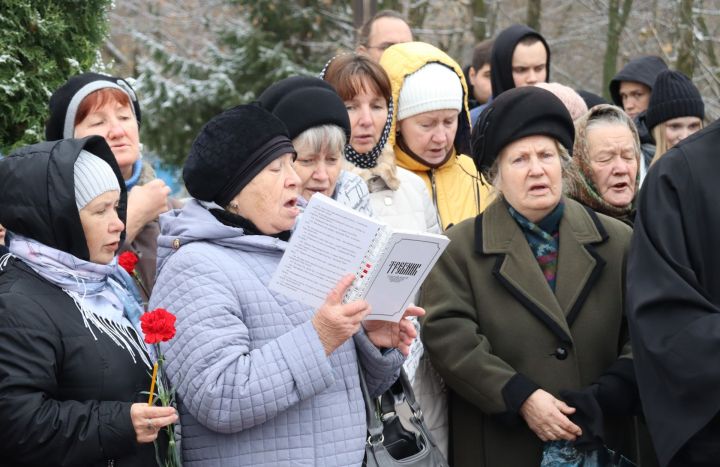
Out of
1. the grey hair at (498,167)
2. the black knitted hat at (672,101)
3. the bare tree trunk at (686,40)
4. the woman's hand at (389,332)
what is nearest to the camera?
the woman's hand at (389,332)

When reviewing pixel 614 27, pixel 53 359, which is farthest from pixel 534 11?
pixel 53 359

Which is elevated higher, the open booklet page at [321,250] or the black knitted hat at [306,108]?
the black knitted hat at [306,108]

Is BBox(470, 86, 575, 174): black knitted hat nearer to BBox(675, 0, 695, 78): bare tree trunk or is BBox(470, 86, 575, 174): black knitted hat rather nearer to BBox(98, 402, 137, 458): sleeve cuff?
BBox(98, 402, 137, 458): sleeve cuff

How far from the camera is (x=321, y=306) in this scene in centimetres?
327

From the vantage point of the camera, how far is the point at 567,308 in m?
3.99

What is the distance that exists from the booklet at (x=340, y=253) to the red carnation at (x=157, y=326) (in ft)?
1.32

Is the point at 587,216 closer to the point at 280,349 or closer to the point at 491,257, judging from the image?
the point at 491,257

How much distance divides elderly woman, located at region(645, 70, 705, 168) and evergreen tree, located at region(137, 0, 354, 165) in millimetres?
9047

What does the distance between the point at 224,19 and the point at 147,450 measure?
14202 millimetres

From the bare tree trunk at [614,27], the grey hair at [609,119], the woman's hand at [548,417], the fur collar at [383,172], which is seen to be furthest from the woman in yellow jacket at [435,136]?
the bare tree trunk at [614,27]

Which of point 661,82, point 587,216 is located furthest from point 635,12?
point 587,216

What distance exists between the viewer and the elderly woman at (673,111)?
616cm

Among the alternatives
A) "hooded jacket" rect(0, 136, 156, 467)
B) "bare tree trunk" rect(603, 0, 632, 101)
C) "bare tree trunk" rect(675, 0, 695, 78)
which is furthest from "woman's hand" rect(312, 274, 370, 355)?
"bare tree trunk" rect(603, 0, 632, 101)

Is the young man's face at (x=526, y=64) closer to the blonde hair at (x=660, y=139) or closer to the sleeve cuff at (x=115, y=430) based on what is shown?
the blonde hair at (x=660, y=139)
